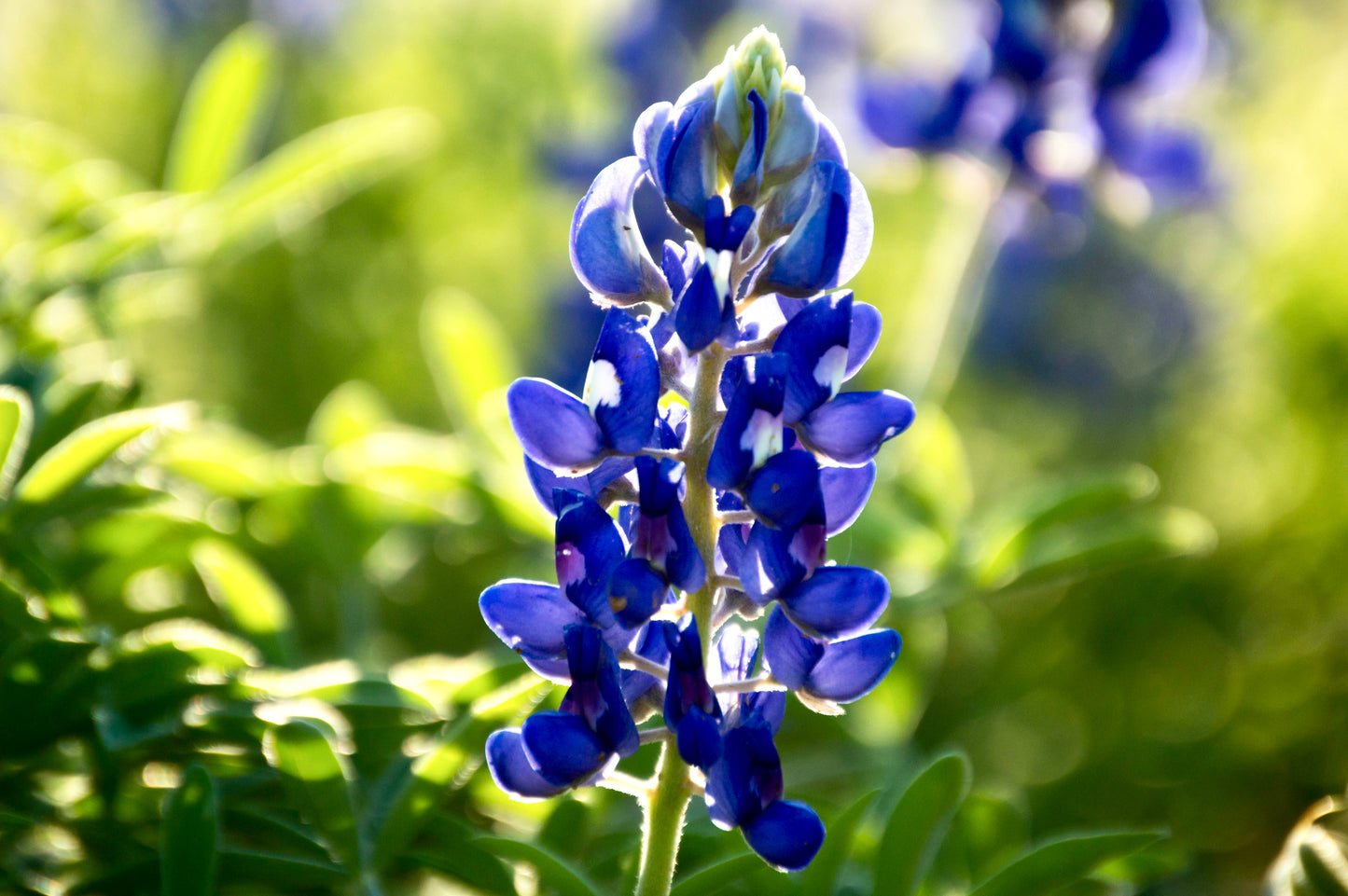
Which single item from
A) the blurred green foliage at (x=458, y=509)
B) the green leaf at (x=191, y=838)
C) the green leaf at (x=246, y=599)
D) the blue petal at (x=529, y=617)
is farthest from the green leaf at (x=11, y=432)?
the blue petal at (x=529, y=617)

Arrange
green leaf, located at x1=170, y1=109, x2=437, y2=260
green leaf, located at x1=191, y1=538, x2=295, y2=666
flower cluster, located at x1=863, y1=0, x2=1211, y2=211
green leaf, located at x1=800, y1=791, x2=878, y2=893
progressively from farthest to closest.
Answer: flower cluster, located at x1=863, y1=0, x2=1211, y2=211, green leaf, located at x1=170, y1=109, x2=437, y2=260, green leaf, located at x1=191, y1=538, x2=295, y2=666, green leaf, located at x1=800, y1=791, x2=878, y2=893

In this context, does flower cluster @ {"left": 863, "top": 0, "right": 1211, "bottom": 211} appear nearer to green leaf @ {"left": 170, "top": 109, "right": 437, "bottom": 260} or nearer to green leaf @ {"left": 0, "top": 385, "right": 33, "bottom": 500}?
green leaf @ {"left": 170, "top": 109, "right": 437, "bottom": 260}

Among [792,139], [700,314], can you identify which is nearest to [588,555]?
[700,314]

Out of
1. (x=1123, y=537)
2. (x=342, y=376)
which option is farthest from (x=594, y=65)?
(x=1123, y=537)

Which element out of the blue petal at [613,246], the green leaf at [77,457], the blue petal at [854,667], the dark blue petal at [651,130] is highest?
the green leaf at [77,457]

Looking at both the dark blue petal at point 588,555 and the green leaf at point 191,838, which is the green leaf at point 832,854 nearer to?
the dark blue petal at point 588,555

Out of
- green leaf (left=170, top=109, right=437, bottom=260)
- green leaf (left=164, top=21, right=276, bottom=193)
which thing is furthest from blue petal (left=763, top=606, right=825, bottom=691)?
green leaf (left=164, top=21, right=276, bottom=193)

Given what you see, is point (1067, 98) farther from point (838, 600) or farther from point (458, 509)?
point (838, 600)
